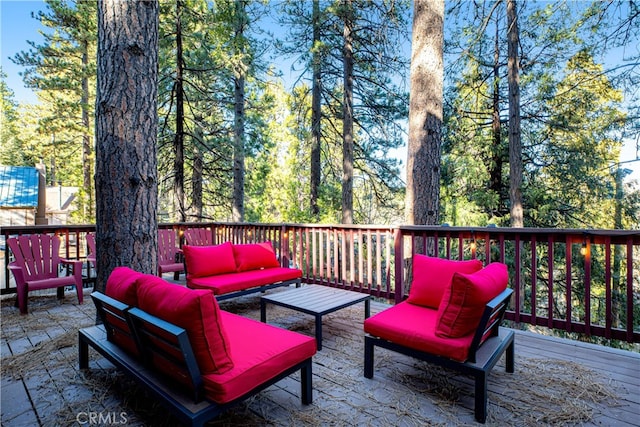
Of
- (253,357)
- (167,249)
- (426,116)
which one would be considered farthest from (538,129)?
(253,357)

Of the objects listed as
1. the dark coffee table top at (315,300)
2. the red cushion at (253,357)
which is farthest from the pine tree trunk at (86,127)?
the red cushion at (253,357)

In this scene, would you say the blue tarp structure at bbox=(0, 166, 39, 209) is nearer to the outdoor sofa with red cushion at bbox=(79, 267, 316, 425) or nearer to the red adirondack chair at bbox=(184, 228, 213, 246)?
the red adirondack chair at bbox=(184, 228, 213, 246)

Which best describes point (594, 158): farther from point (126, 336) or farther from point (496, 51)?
point (126, 336)

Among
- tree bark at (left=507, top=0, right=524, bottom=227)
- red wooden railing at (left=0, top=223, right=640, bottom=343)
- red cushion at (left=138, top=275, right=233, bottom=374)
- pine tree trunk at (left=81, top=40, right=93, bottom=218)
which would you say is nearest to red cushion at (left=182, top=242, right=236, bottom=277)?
red wooden railing at (left=0, top=223, right=640, bottom=343)

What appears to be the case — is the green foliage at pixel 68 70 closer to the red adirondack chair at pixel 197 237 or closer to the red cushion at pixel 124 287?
the red adirondack chair at pixel 197 237

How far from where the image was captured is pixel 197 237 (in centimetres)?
638

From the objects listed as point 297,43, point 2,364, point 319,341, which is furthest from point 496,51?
point 2,364

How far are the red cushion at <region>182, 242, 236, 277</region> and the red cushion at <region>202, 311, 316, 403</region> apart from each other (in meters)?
1.96

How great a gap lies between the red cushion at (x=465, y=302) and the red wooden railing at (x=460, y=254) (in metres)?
1.11

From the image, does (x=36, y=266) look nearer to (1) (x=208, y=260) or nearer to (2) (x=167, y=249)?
(2) (x=167, y=249)

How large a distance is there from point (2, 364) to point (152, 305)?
6.80ft

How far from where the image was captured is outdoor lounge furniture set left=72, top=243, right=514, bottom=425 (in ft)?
5.22

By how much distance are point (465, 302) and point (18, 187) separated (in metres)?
17.6

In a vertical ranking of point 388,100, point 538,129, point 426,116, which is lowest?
point 426,116
